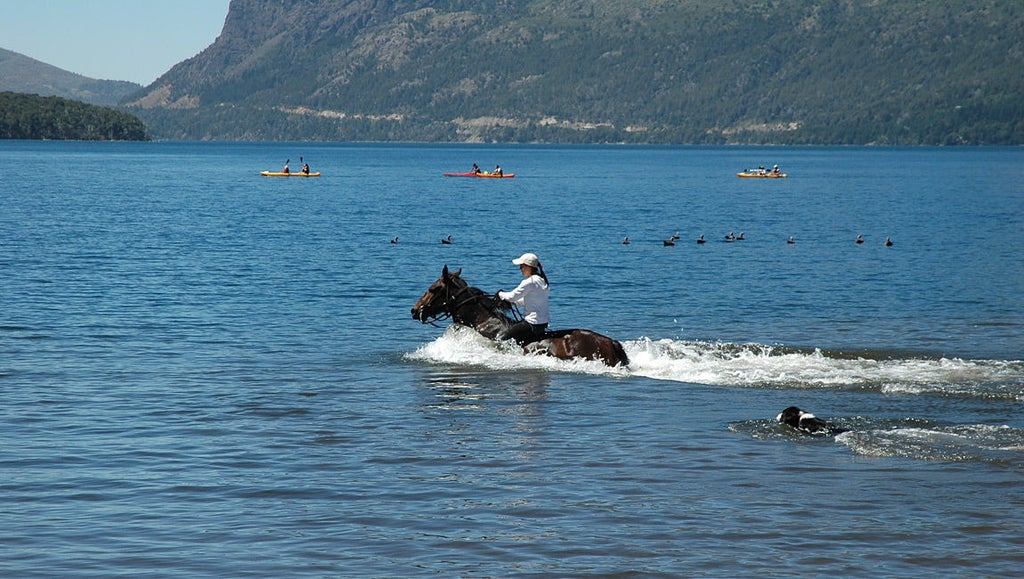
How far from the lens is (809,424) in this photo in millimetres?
16266

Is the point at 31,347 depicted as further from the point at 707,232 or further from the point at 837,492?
the point at 707,232

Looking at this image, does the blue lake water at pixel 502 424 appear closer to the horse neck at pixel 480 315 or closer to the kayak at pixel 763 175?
the horse neck at pixel 480 315

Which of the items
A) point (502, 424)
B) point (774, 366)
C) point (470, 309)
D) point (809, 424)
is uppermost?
point (470, 309)

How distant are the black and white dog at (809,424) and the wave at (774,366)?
13.0 feet

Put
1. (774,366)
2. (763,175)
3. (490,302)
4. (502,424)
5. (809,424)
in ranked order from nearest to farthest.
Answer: (809,424)
(502,424)
(774,366)
(490,302)
(763,175)

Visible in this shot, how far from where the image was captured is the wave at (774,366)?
807 inches

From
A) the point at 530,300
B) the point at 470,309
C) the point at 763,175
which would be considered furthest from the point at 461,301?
the point at 763,175

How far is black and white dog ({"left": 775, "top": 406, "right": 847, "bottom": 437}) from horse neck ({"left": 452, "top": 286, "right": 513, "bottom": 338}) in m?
7.50

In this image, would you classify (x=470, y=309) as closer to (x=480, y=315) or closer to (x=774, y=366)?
(x=480, y=315)

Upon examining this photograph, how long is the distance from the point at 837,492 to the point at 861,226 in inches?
2392

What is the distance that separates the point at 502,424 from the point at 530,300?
486 centimetres

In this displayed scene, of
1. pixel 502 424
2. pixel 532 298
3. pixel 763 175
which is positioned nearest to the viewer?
pixel 502 424

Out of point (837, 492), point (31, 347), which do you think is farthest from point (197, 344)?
point (837, 492)

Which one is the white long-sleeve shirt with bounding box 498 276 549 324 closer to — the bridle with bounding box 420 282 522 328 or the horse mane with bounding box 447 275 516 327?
the horse mane with bounding box 447 275 516 327
